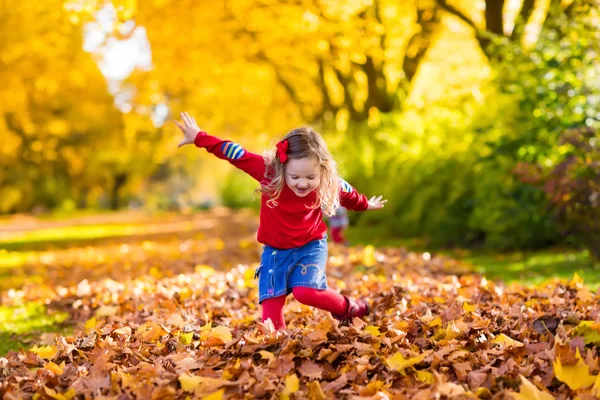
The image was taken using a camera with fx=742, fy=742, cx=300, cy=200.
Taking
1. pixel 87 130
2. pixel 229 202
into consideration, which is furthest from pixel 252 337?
pixel 229 202

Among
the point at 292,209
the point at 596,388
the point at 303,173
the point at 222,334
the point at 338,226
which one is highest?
the point at 303,173

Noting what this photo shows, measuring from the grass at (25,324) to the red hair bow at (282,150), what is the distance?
7.63 feet

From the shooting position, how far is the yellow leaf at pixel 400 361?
11.0 feet

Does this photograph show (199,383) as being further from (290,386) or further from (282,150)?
(282,150)

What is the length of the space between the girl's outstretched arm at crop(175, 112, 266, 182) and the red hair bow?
17cm

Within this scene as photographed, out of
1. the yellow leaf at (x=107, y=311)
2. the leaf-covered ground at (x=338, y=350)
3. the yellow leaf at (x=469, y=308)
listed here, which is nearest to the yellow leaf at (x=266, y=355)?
the leaf-covered ground at (x=338, y=350)

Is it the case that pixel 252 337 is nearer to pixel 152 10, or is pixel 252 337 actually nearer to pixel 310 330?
pixel 310 330

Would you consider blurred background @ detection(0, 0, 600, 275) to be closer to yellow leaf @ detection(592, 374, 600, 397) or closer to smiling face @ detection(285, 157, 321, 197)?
smiling face @ detection(285, 157, 321, 197)

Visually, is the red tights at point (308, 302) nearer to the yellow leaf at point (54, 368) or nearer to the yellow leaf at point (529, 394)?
the yellow leaf at point (54, 368)

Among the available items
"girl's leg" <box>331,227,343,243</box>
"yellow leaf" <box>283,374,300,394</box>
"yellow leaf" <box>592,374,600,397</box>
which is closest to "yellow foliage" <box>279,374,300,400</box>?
"yellow leaf" <box>283,374,300,394</box>

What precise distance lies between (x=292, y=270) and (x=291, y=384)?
1.43 m

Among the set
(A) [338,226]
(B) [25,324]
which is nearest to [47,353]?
(B) [25,324]

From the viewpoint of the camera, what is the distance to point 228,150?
14.4ft

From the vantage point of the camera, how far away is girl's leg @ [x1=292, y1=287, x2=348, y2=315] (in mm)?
4473
